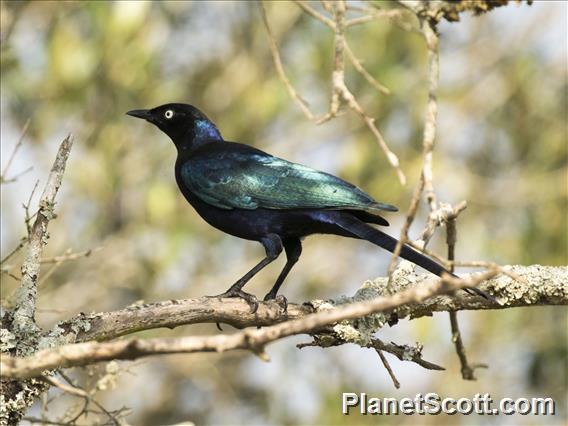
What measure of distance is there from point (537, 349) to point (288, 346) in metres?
2.58

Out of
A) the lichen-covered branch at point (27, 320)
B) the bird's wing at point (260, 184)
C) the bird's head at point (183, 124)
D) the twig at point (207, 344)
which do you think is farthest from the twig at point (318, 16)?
the twig at point (207, 344)

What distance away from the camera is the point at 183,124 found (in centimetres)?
699

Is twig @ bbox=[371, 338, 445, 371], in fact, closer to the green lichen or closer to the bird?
the bird

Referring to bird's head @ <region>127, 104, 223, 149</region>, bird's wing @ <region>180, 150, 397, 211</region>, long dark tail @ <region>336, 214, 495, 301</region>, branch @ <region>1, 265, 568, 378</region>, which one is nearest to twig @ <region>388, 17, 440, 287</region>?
branch @ <region>1, 265, 568, 378</region>

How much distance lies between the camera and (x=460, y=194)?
33.4 ft

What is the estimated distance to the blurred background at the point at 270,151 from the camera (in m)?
9.65

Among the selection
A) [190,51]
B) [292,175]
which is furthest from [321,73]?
[292,175]

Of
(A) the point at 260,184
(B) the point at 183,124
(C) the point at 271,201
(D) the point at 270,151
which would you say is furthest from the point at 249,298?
(D) the point at 270,151

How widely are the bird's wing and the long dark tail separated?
101mm

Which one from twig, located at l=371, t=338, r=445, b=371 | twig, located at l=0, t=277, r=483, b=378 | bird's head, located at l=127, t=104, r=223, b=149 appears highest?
bird's head, located at l=127, t=104, r=223, b=149

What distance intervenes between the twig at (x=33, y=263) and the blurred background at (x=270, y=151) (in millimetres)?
4686

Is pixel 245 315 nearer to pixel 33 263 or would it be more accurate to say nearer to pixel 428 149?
pixel 33 263

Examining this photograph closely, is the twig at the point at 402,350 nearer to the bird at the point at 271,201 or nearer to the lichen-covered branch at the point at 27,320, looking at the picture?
the bird at the point at 271,201

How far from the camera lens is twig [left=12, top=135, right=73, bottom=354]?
4.31 m
